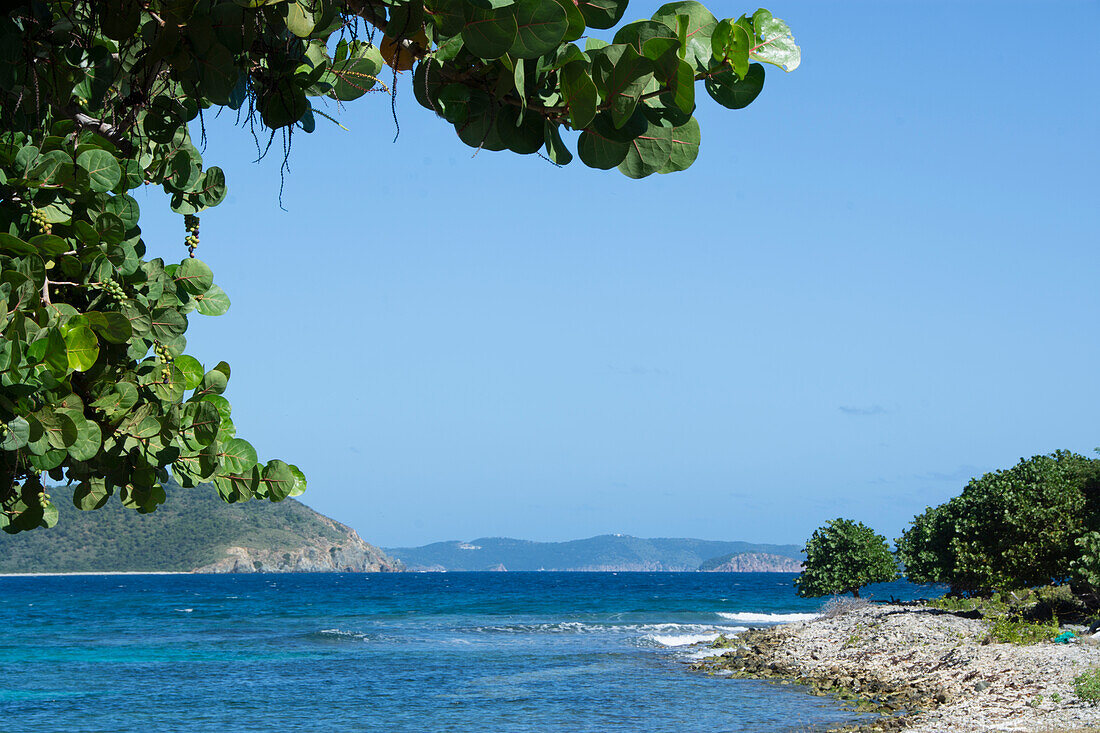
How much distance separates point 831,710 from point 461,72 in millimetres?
22746

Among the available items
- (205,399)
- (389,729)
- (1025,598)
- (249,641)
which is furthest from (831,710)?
(249,641)

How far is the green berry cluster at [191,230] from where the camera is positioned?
4.55 m

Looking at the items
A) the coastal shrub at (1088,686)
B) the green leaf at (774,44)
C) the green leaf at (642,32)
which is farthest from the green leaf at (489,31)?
the coastal shrub at (1088,686)

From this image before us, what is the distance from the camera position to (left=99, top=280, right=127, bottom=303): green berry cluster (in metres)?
3.80

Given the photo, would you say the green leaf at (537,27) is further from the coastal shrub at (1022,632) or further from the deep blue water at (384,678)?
the coastal shrub at (1022,632)

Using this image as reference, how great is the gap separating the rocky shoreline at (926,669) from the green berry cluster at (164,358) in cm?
1682

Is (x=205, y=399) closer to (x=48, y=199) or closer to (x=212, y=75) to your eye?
(x=48, y=199)

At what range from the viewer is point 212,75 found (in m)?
3.47

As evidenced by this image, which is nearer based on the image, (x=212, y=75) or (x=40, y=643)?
(x=212, y=75)

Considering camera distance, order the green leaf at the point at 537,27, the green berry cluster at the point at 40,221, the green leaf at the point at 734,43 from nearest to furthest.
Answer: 1. the green leaf at the point at 537,27
2. the green leaf at the point at 734,43
3. the green berry cluster at the point at 40,221

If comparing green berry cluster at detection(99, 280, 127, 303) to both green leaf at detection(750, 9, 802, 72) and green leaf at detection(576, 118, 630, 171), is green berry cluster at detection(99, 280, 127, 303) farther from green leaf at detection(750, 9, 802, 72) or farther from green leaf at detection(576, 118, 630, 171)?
green leaf at detection(750, 9, 802, 72)

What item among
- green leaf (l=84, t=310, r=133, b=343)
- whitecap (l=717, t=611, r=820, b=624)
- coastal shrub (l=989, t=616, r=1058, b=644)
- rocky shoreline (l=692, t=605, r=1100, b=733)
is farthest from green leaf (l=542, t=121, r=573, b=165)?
whitecap (l=717, t=611, r=820, b=624)

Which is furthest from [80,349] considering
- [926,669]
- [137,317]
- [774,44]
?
[926,669]

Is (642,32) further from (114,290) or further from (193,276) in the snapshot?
(193,276)
